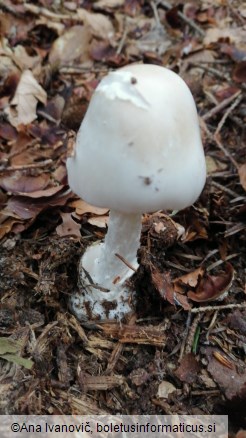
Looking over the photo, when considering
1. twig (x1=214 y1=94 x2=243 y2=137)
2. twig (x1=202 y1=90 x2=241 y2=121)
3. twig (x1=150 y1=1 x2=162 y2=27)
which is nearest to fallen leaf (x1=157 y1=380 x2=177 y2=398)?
twig (x1=214 y1=94 x2=243 y2=137)

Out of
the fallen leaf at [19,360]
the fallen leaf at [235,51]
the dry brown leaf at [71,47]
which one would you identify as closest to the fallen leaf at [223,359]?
the fallen leaf at [19,360]

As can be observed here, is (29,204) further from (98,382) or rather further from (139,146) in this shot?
(139,146)

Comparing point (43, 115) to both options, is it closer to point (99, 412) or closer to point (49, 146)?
point (49, 146)

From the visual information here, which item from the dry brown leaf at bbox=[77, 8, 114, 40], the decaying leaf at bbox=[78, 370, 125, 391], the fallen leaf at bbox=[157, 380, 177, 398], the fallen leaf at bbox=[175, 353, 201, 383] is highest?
the dry brown leaf at bbox=[77, 8, 114, 40]

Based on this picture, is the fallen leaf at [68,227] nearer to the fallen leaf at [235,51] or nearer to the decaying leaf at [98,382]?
the decaying leaf at [98,382]

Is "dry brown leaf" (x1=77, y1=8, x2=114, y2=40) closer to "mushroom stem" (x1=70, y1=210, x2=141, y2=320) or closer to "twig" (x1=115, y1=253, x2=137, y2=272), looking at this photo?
"mushroom stem" (x1=70, y1=210, x2=141, y2=320)
